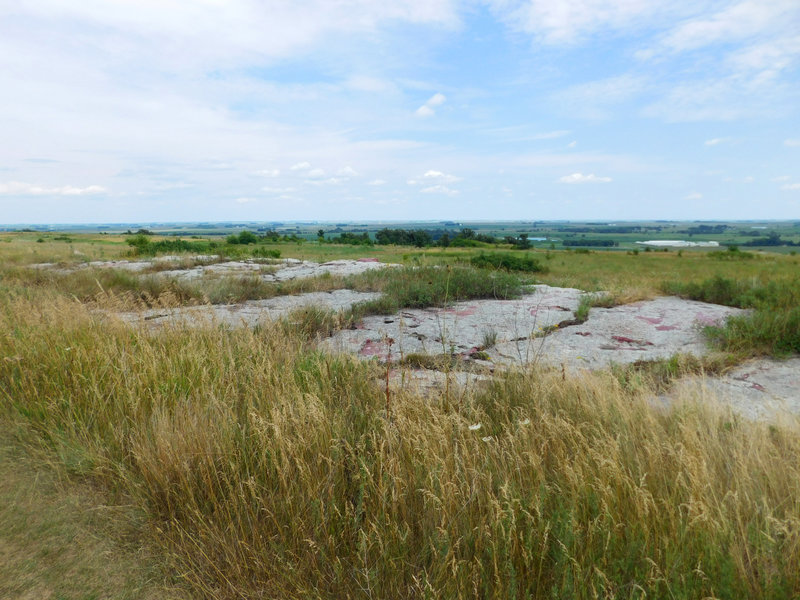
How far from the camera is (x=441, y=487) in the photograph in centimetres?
212

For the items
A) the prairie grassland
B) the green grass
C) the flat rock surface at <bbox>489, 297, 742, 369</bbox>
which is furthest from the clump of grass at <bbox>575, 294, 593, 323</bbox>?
the green grass

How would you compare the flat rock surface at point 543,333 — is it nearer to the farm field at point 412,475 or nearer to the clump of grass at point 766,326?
the clump of grass at point 766,326

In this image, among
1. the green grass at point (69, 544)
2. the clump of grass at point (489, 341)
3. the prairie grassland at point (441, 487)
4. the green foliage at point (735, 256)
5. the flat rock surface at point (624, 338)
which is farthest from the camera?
the green foliage at point (735, 256)

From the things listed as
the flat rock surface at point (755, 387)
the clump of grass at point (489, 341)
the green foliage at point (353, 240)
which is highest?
the green foliage at point (353, 240)

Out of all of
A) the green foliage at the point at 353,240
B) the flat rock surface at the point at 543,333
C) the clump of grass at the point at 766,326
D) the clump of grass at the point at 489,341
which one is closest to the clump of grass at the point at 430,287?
the flat rock surface at the point at 543,333

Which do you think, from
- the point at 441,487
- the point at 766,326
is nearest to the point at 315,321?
the point at 441,487

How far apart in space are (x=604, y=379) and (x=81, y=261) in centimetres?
1782

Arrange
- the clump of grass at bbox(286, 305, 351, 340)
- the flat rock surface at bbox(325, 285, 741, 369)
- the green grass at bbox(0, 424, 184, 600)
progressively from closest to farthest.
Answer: the green grass at bbox(0, 424, 184, 600) < the flat rock surface at bbox(325, 285, 741, 369) < the clump of grass at bbox(286, 305, 351, 340)

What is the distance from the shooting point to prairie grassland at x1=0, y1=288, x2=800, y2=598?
75.6 inches

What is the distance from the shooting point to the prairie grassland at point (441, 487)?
1.92m

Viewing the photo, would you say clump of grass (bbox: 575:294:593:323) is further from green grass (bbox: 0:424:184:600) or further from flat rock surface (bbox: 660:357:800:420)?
green grass (bbox: 0:424:184:600)

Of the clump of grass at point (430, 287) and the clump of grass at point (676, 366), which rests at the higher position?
the clump of grass at point (430, 287)

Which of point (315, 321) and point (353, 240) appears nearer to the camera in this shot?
point (315, 321)

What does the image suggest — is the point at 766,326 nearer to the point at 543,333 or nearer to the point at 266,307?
the point at 543,333
